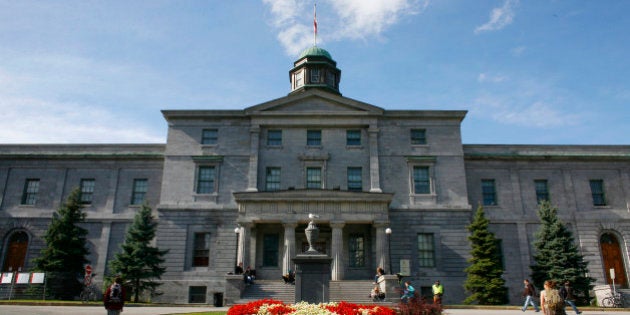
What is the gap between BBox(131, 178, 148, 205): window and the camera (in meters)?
36.8

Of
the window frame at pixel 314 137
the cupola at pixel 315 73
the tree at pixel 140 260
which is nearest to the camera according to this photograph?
the tree at pixel 140 260

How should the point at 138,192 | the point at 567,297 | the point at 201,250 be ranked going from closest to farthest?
the point at 567,297, the point at 201,250, the point at 138,192

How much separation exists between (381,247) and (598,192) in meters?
20.0

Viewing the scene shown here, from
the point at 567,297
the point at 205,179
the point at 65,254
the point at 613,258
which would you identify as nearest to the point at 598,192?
the point at 613,258

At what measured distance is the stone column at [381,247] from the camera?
99.3 ft

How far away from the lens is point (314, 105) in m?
36.9

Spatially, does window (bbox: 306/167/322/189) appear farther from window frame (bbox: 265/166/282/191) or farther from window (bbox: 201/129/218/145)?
window (bbox: 201/129/218/145)

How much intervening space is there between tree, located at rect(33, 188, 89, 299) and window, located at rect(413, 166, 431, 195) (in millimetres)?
25025

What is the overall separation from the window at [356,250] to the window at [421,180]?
575cm

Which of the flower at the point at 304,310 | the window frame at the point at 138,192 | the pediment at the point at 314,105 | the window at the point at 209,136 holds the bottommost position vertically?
the flower at the point at 304,310

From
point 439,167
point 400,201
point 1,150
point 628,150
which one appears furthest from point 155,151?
point 628,150

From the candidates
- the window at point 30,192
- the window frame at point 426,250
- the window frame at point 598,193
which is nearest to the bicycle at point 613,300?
the window frame at point 598,193

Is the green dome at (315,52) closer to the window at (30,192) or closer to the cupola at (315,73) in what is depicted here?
the cupola at (315,73)

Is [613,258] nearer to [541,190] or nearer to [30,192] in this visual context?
[541,190]
